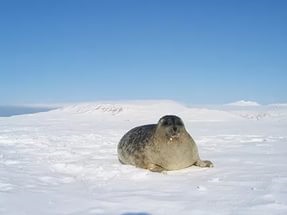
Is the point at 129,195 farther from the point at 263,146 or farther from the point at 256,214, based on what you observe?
the point at 263,146

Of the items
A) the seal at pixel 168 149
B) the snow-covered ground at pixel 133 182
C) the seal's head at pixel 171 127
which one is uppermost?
the seal's head at pixel 171 127

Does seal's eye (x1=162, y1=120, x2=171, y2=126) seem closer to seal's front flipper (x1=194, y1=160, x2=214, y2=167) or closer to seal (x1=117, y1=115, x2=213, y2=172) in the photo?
seal (x1=117, y1=115, x2=213, y2=172)

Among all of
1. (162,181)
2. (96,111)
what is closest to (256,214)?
(162,181)

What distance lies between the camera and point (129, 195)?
4320 millimetres

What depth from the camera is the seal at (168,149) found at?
593cm

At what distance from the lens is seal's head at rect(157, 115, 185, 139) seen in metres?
5.94

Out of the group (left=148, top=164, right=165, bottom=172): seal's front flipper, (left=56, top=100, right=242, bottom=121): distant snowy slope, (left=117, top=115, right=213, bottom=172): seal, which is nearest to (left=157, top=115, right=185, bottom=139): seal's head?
(left=117, top=115, right=213, bottom=172): seal

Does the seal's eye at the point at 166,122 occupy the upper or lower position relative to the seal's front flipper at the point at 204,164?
upper

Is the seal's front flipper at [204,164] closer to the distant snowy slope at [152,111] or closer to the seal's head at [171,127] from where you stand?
the seal's head at [171,127]

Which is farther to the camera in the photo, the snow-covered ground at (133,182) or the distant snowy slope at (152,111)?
the distant snowy slope at (152,111)

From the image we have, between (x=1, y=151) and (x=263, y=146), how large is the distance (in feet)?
15.9

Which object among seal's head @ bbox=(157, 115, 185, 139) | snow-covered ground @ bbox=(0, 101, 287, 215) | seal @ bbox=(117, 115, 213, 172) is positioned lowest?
snow-covered ground @ bbox=(0, 101, 287, 215)

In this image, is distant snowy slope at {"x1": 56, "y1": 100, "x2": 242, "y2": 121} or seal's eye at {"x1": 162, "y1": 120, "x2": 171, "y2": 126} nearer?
seal's eye at {"x1": 162, "y1": 120, "x2": 171, "y2": 126}

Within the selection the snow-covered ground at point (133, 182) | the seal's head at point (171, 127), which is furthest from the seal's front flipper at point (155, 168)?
the seal's head at point (171, 127)
